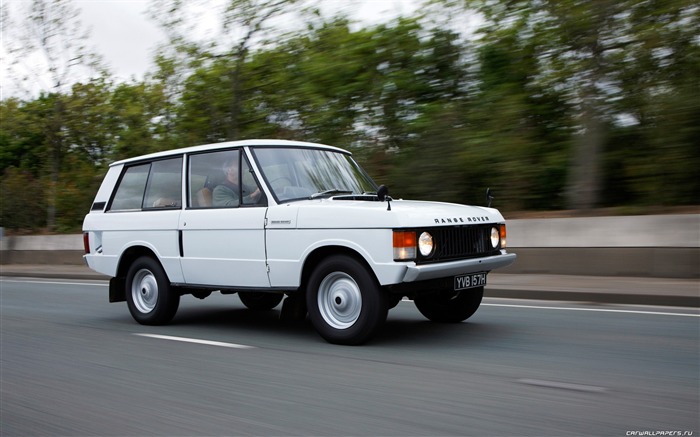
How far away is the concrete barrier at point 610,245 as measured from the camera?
10.5 meters

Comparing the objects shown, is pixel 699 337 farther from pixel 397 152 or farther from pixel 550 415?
pixel 397 152

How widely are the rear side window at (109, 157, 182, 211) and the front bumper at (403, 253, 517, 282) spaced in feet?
10.6

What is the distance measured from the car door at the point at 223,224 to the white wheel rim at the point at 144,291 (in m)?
0.77

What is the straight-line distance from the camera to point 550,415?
4.18 meters

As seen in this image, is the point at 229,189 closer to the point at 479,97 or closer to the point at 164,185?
the point at 164,185

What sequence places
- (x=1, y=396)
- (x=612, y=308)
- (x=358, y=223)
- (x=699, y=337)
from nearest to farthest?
(x=1, y=396)
(x=358, y=223)
(x=699, y=337)
(x=612, y=308)

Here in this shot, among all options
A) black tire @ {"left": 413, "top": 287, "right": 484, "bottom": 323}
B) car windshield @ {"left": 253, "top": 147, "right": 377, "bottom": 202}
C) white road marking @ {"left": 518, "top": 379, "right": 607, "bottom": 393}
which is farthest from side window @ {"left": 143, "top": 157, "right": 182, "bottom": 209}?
white road marking @ {"left": 518, "top": 379, "right": 607, "bottom": 393}

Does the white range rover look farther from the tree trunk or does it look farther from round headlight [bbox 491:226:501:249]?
the tree trunk

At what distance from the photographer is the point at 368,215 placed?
241 inches

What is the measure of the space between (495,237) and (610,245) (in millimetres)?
5003

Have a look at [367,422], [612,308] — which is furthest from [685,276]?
[367,422]

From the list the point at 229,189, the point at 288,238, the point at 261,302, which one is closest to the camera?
the point at 288,238

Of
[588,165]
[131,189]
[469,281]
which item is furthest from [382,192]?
[588,165]

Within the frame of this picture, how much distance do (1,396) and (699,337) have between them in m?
6.07
